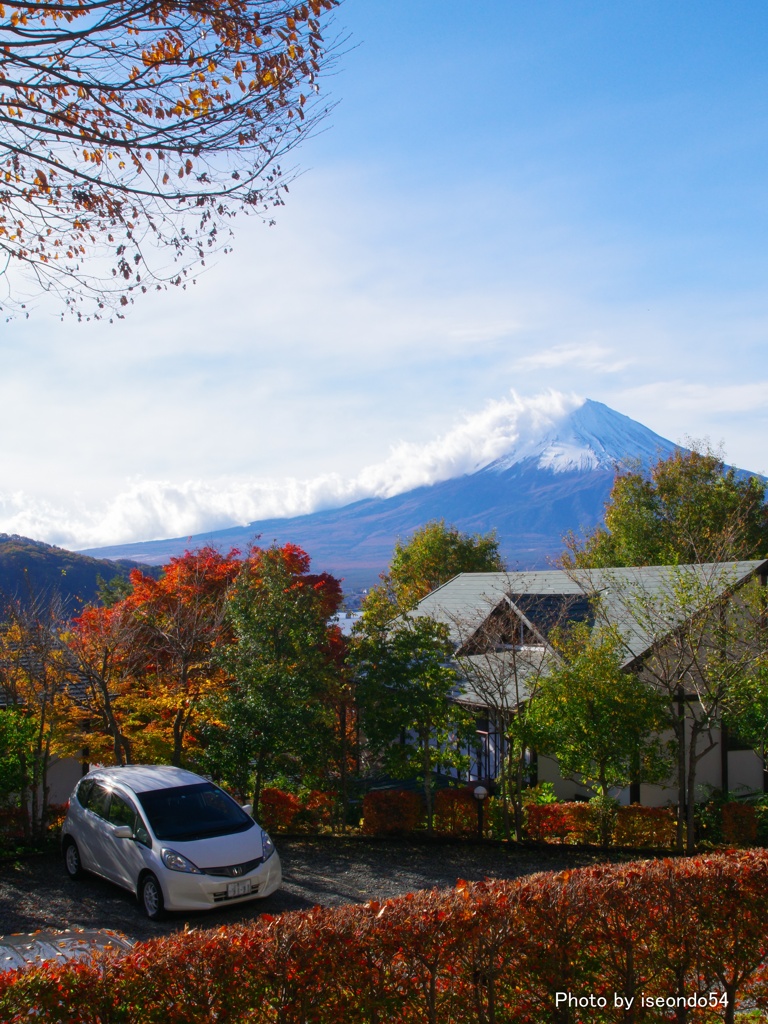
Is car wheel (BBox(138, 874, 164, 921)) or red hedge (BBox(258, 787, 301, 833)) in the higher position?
car wheel (BBox(138, 874, 164, 921))

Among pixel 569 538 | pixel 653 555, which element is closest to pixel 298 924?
pixel 653 555

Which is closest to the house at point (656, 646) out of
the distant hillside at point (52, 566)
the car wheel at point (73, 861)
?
the car wheel at point (73, 861)

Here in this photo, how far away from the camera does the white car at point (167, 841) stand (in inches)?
333

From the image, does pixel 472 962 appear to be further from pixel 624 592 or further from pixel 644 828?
pixel 624 592

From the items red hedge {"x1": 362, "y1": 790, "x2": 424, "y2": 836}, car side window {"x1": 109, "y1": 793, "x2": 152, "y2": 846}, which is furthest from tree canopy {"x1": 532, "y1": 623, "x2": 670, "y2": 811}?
car side window {"x1": 109, "y1": 793, "x2": 152, "y2": 846}

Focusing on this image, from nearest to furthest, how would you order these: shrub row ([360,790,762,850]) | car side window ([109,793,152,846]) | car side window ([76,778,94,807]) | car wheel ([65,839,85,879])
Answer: car side window ([109,793,152,846]), car side window ([76,778,94,807]), car wheel ([65,839,85,879]), shrub row ([360,790,762,850])

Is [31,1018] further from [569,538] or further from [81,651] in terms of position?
[569,538]

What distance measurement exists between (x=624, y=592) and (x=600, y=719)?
6090mm

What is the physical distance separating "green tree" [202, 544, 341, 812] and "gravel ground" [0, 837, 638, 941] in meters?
1.34

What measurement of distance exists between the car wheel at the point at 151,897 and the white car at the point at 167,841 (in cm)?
1

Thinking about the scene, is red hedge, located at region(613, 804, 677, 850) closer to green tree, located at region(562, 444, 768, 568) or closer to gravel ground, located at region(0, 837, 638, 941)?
gravel ground, located at region(0, 837, 638, 941)

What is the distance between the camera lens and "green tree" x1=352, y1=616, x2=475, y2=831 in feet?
43.2

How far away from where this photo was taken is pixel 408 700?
13078 millimetres

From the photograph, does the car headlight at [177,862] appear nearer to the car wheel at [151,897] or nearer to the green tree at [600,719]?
the car wheel at [151,897]
